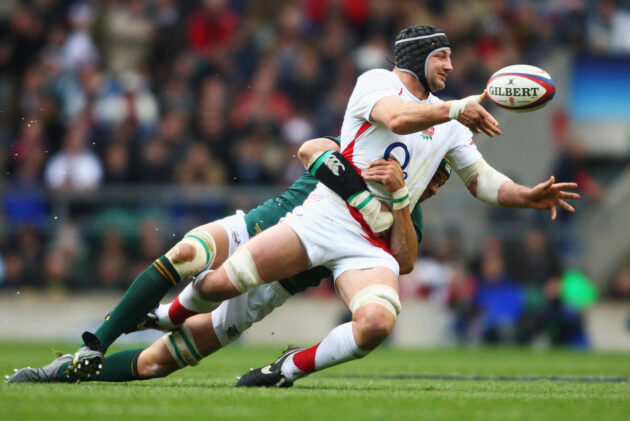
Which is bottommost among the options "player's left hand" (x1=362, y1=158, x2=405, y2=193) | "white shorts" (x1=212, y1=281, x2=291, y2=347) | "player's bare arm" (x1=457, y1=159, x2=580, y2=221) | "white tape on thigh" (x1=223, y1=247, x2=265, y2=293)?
"white shorts" (x1=212, y1=281, x2=291, y2=347)

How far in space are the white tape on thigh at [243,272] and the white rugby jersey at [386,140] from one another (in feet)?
3.14

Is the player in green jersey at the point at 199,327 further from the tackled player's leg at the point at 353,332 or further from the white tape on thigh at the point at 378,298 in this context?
the white tape on thigh at the point at 378,298

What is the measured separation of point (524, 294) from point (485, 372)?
574 centimetres

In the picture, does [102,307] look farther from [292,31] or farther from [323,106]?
[292,31]

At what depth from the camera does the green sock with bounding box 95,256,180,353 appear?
22.9 feet

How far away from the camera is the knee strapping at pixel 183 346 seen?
738cm

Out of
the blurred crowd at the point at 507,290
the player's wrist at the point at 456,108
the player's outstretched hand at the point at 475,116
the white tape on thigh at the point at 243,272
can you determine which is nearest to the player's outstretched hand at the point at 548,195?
the player's outstretched hand at the point at 475,116

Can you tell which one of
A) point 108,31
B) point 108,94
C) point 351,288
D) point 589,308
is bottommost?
point 589,308

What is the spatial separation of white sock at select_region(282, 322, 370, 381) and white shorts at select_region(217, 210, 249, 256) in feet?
3.15

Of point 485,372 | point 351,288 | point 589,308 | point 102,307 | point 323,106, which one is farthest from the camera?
point 323,106

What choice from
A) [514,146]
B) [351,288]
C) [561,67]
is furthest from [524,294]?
[351,288]

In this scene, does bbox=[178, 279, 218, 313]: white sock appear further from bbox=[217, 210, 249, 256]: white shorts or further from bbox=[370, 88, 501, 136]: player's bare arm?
bbox=[370, 88, 501, 136]: player's bare arm

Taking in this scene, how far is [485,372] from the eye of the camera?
9.88 meters

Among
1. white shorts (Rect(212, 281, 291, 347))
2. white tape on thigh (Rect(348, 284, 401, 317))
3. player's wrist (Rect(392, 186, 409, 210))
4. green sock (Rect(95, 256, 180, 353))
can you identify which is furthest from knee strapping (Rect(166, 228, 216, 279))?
player's wrist (Rect(392, 186, 409, 210))
